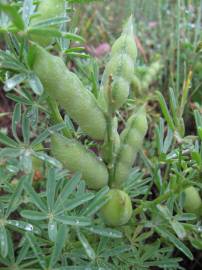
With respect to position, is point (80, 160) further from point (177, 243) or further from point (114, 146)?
point (177, 243)

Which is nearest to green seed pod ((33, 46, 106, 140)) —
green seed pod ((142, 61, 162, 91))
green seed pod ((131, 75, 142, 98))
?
green seed pod ((131, 75, 142, 98))

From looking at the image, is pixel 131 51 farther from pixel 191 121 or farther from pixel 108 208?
pixel 191 121

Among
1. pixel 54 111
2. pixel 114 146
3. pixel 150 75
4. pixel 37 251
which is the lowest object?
pixel 150 75

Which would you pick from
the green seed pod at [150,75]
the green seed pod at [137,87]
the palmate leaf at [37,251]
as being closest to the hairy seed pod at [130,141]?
the palmate leaf at [37,251]

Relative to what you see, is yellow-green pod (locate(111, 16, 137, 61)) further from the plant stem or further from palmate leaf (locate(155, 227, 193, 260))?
palmate leaf (locate(155, 227, 193, 260))

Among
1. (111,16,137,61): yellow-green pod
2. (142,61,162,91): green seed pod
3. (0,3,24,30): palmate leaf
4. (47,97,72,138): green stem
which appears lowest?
(142,61,162,91): green seed pod

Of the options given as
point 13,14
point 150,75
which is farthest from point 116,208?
point 150,75
